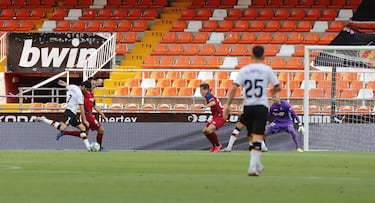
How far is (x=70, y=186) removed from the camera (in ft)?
39.5

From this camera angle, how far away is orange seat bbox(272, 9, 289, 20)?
126ft

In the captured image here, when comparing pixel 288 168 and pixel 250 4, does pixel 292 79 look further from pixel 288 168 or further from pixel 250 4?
pixel 288 168

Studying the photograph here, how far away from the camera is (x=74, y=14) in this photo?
40.9 metres

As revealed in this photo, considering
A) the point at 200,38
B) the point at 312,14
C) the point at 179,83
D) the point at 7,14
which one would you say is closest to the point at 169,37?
the point at 200,38

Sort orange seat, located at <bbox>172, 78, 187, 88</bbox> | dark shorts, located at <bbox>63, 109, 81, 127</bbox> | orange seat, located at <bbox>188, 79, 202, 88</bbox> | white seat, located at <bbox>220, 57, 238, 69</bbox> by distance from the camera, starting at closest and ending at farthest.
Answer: dark shorts, located at <bbox>63, 109, 81, 127</bbox>, orange seat, located at <bbox>188, 79, 202, 88</bbox>, orange seat, located at <bbox>172, 78, 187, 88</bbox>, white seat, located at <bbox>220, 57, 238, 69</bbox>

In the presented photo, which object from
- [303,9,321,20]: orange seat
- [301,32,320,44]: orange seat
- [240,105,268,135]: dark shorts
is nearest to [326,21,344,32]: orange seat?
[301,32,320,44]: orange seat

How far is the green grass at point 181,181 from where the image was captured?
35.2 feet

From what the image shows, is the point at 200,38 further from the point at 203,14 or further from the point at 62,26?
the point at 62,26

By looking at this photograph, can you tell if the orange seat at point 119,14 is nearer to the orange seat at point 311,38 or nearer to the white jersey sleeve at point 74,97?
the orange seat at point 311,38

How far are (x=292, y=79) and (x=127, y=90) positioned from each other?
529 cm

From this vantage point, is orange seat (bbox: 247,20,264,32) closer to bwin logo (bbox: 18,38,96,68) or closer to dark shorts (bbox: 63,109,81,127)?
bwin logo (bbox: 18,38,96,68)

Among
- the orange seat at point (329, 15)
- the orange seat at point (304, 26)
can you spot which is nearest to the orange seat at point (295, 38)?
the orange seat at point (304, 26)

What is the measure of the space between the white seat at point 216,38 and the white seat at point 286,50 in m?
2.65

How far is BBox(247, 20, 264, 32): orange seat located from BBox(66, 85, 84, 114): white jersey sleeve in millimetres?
14258
